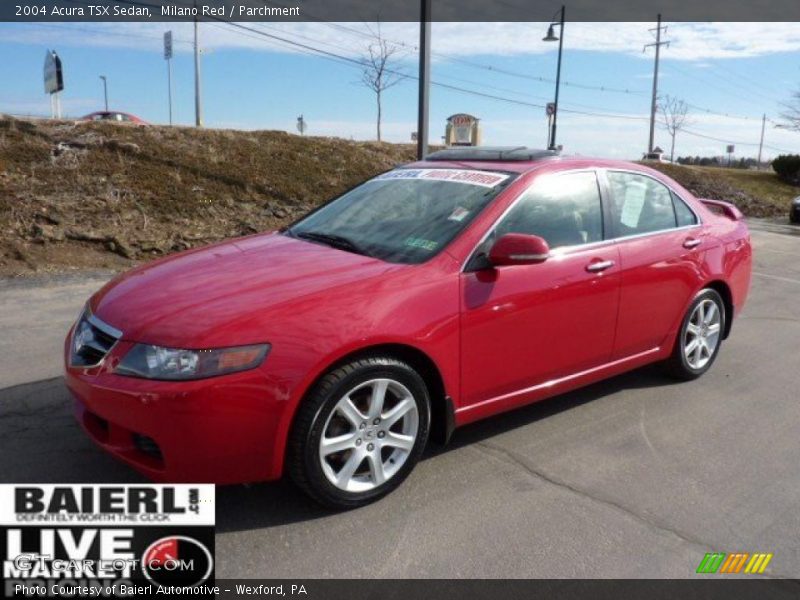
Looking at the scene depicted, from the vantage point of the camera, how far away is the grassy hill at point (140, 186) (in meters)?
8.72

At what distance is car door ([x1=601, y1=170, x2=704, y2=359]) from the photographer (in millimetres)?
4102

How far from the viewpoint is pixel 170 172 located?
37.4 feet

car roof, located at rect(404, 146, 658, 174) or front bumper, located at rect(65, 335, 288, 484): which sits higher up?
car roof, located at rect(404, 146, 658, 174)

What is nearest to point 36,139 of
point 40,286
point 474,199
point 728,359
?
point 40,286

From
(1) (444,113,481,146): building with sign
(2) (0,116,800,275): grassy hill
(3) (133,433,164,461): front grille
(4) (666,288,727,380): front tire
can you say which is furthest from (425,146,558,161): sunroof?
(1) (444,113,481,146): building with sign

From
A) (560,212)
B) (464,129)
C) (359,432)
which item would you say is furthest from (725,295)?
(464,129)

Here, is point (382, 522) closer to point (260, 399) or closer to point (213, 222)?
point (260, 399)

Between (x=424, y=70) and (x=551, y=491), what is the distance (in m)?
8.72

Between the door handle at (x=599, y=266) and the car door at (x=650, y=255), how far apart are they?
12 centimetres

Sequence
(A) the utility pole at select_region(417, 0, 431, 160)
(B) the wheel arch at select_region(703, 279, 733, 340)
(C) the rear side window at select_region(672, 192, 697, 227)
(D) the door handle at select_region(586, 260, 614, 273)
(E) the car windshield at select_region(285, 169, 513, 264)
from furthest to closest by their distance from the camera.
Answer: (A) the utility pole at select_region(417, 0, 431, 160) < (B) the wheel arch at select_region(703, 279, 733, 340) < (C) the rear side window at select_region(672, 192, 697, 227) < (D) the door handle at select_region(586, 260, 614, 273) < (E) the car windshield at select_region(285, 169, 513, 264)

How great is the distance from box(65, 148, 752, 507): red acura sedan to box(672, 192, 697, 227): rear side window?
17 mm

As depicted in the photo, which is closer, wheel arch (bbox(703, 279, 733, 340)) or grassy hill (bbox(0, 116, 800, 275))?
wheel arch (bbox(703, 279, 733, 340))

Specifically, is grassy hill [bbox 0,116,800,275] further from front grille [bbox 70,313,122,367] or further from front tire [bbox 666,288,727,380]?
front tire [bbox 666,288,727,380]

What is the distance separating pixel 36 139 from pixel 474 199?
10242 mm
